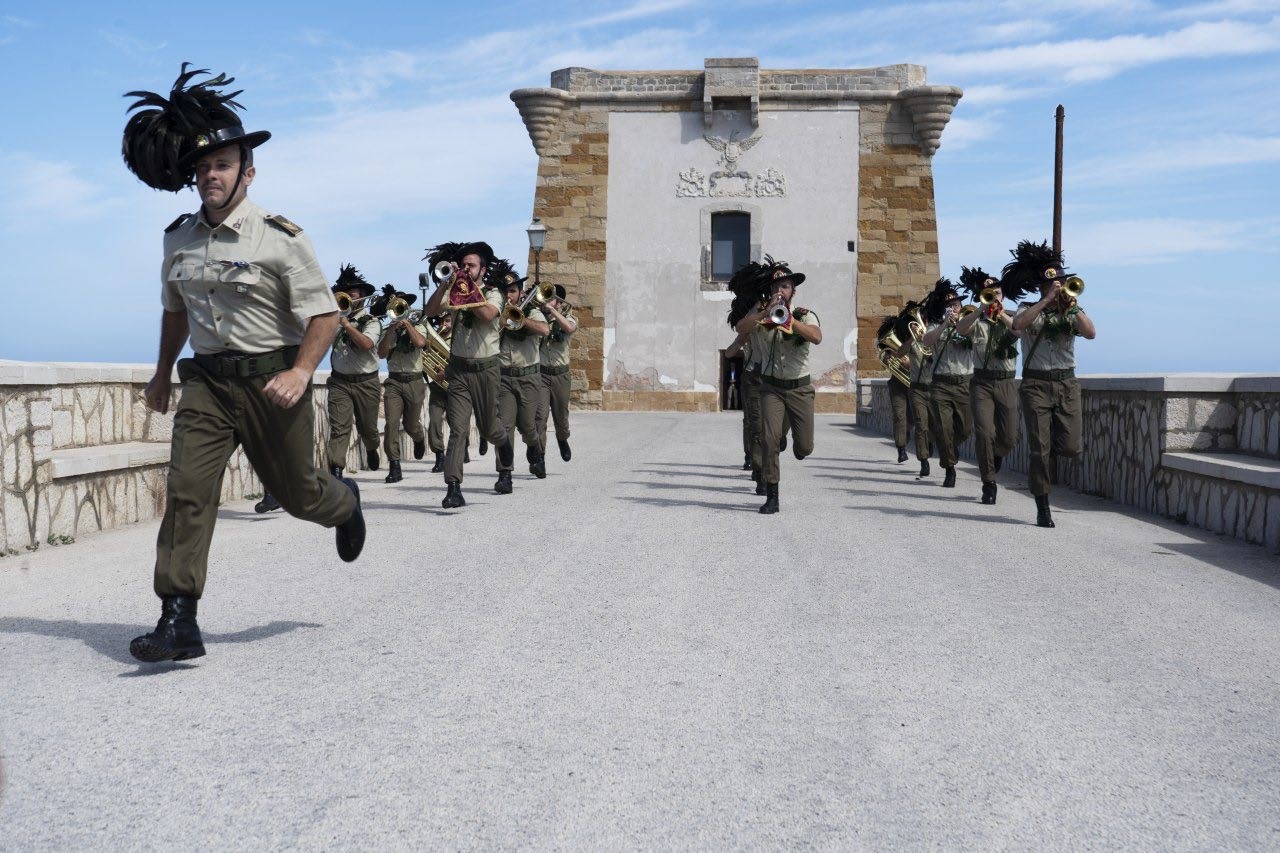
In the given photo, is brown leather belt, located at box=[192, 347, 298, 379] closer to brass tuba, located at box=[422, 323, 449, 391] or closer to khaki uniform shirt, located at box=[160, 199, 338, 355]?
khaki uniform shirt, located at box=[160, 199, 338, 355]

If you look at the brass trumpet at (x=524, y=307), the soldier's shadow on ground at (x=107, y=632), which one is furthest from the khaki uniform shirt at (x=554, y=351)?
the soldier's shadow on ground at (x=107, y=632)

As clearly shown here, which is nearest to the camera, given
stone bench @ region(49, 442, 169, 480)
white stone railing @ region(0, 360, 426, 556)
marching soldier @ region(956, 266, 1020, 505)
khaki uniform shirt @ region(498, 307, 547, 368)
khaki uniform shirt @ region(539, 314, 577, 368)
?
white stone railing @ region(0, 360, 426, 556)

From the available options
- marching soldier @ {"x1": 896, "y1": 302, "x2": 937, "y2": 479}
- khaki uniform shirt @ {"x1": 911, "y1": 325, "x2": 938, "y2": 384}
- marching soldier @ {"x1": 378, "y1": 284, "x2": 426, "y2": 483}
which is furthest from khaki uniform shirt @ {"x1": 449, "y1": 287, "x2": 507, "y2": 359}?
khaki uniform shirt @ {"x1": 911, "y1": 325, "x2": 938, "y2": 384}

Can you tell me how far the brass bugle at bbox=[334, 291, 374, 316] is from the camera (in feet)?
40.2

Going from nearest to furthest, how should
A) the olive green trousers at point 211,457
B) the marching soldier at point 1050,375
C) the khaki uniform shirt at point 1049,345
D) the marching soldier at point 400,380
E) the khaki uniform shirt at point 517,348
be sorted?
1. the olive green trousers at point 211,457
2. the marching soldier at point 1050,375
3. the khaki uniform shirt at point 1049,345
4. the khaki uniform shirt at point 517,348
5. the marching soldier at point 400,380

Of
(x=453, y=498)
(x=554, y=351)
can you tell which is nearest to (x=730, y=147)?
(x=554, y=351)

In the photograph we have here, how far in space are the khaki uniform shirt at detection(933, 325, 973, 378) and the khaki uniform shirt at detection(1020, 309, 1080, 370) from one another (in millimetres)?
2723

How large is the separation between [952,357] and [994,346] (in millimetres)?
1892

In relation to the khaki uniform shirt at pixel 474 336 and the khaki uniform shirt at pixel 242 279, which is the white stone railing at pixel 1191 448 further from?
the khaki uniform shirt at pixel 242 279

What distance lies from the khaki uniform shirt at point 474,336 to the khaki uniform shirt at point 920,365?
19.6ft

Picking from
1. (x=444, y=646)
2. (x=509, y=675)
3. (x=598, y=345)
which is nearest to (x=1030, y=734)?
(x=509, y=675)

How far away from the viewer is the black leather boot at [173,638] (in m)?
4.86

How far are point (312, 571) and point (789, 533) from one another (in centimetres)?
352

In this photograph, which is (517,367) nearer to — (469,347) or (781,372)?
(469,347)
